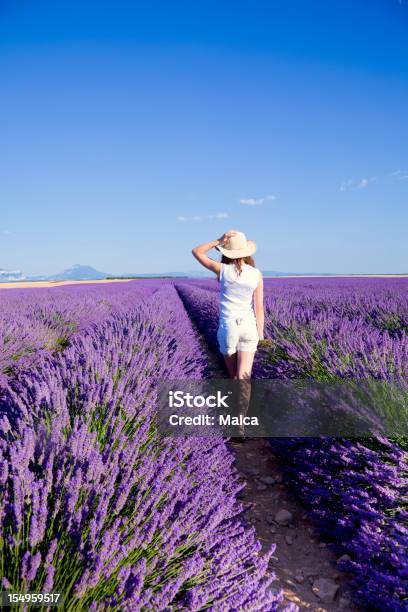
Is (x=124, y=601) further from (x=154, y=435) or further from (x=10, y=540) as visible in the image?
(x=154, y=435)

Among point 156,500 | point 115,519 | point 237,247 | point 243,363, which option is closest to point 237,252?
point 237,247

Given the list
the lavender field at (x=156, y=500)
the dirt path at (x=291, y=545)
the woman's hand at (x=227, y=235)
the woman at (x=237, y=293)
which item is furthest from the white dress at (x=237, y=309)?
the dirt path at (x=291, y=545)

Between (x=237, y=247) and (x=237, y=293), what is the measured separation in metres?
0.28

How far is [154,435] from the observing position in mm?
1631

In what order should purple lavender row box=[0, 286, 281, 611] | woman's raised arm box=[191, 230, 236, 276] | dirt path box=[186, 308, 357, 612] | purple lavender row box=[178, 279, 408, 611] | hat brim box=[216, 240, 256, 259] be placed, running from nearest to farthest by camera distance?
purple lavender row box=[0, 286, 281, 611]
purple lavender row box=[178, 279, 408, 611]
dirt path box=[186, 308, 357, 612]
hat brim box=[216, 240, 256, 259]
woman's raised arm box=[191, 230, 236, 276]

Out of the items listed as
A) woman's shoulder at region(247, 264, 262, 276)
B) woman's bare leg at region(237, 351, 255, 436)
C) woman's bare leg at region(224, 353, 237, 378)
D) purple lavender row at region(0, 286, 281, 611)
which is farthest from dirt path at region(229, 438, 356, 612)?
woman's shoulder at region(247, 264, 262, 276)

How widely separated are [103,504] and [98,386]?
2.51ft

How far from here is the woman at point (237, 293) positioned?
2258mm

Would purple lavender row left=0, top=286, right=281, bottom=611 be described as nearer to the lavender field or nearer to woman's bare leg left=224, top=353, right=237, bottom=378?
the lavender field

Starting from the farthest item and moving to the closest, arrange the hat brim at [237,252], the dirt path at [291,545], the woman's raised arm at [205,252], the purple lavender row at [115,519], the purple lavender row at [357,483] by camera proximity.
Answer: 1. the woman's raised arm at [205,252]
2. the hat brim at [237,252]
3. the dirt path at [291,545]
4. the purple lavender row at [357,483]
5. the purple lavender row at [115,519]

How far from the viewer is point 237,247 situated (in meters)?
2.23

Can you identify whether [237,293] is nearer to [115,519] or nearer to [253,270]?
[253,270]

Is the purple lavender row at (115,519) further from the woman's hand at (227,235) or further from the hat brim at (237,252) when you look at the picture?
the woman's hand at (227,235)

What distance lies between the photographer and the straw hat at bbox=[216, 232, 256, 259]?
220 cm
